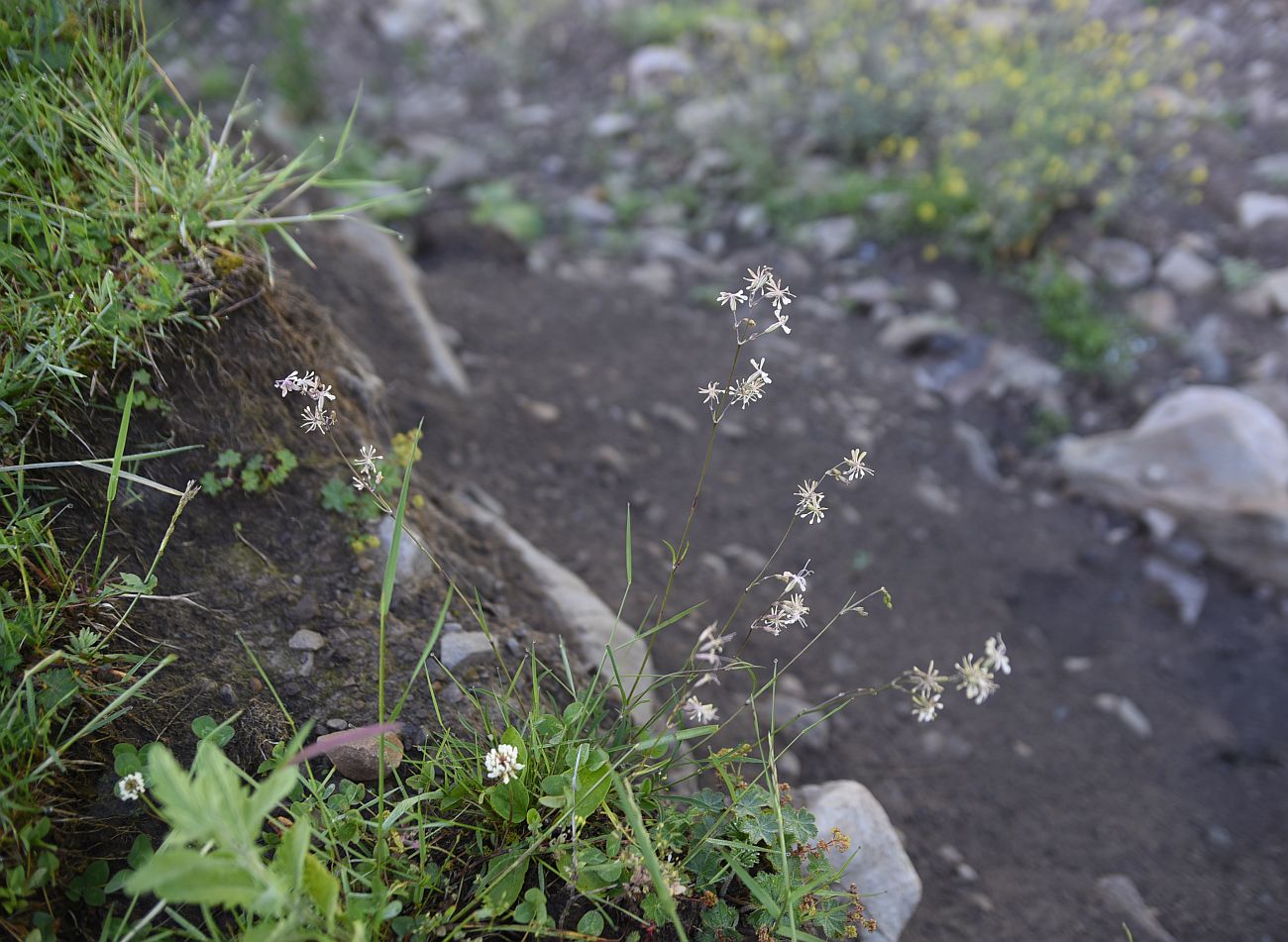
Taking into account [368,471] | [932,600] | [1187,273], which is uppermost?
[368,471]

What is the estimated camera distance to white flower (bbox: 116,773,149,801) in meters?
1.26

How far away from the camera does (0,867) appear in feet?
3.87

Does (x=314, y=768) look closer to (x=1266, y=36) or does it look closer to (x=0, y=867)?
(x=0, y=867)

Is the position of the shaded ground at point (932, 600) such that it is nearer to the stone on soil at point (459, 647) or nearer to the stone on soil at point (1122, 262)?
the stone on soil at point (459, 647)

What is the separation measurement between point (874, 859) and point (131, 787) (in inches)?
57.9

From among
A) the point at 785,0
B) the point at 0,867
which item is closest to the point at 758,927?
the point at 0,867

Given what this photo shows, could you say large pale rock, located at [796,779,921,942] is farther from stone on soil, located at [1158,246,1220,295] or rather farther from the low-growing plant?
stone on soil, located at [1158,246,1220,295]

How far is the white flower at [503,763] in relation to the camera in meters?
1.33

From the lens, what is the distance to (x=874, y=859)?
175 cm

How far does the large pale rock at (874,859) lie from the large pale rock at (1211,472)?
8.51ft

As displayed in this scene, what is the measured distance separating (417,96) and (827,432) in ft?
17.3

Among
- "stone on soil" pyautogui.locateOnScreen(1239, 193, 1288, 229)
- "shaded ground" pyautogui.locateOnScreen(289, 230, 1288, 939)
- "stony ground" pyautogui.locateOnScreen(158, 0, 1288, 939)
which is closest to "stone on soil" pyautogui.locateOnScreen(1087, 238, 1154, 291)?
"stony ground" pyautogui.locateOnScreen(158, 0, 1288, 939)

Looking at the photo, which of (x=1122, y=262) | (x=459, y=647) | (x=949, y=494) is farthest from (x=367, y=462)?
(x=1122, y=262)

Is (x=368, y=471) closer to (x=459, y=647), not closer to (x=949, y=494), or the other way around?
(x=459, y=647)
